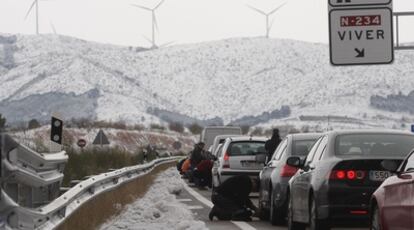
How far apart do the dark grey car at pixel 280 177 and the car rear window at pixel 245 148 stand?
7.68 meters

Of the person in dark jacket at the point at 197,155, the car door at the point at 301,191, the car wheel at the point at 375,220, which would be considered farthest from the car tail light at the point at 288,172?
the person in dark jacket at the point at 197,155

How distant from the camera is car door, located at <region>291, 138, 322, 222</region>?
14141 mm

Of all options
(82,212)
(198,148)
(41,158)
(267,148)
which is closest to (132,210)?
(82,212)

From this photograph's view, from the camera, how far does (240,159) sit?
87.7 feet

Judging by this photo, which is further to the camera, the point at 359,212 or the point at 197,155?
the point at 197,155

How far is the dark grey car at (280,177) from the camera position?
17016mm

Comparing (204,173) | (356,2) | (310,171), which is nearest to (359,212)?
(310,171)

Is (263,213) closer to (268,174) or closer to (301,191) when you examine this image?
(268,174)

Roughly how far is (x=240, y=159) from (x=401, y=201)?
16.3 m

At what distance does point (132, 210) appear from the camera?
743 inches

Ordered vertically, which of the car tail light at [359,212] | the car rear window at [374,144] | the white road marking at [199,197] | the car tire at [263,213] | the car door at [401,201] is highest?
the car rear window at [374,144]

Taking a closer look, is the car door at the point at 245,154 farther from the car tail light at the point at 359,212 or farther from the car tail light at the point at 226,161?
the car tail light at the point at 359,212

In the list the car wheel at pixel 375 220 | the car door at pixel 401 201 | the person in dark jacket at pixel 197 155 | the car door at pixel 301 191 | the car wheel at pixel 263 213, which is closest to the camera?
the car door at pixel 401 201

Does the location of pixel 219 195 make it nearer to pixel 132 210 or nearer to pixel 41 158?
pixel 132 210
